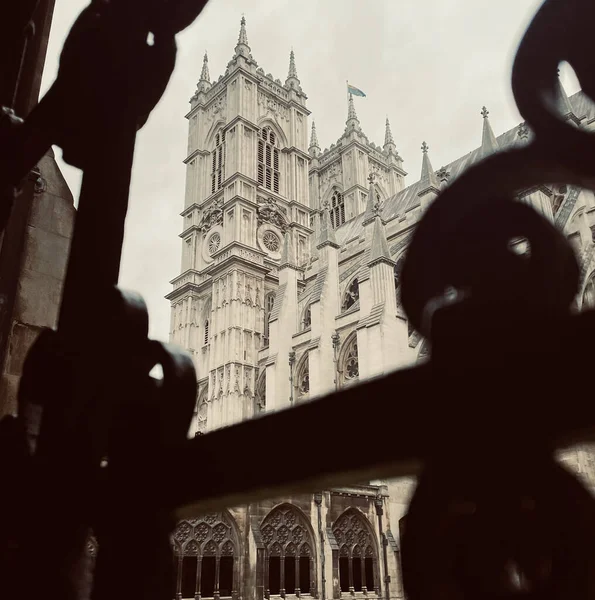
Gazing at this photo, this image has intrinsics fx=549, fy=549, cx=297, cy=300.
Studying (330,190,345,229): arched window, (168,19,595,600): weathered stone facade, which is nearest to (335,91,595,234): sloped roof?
(168,19,595,600): weathered stone facade

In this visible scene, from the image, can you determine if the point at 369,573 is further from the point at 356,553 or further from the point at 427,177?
the point at 427,177

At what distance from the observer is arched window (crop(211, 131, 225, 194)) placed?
2548 centimetres

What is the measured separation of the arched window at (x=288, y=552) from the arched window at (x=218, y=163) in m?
17.7

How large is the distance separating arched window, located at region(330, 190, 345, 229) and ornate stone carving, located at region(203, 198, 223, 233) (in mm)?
8808

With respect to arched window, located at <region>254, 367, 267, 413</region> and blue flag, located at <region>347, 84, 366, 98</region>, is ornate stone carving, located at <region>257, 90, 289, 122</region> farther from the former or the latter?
arched window, located at <region>254, 367, 267, 413</region>

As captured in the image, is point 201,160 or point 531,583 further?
point 201,160

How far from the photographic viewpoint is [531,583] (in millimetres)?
339

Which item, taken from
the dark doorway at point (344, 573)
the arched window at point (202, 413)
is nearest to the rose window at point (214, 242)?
the arched window at point (202, 413)

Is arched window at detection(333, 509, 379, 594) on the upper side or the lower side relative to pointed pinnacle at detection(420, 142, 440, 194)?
lower

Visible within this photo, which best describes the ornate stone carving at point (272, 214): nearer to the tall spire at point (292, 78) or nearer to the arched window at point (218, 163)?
the arched window at point (218, 163)

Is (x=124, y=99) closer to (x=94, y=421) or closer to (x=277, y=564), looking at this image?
(x=94, y=421)

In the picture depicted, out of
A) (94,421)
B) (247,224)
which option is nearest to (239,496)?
(94,421)

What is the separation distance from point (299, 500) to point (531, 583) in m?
11.4

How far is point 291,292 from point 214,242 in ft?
18.7
